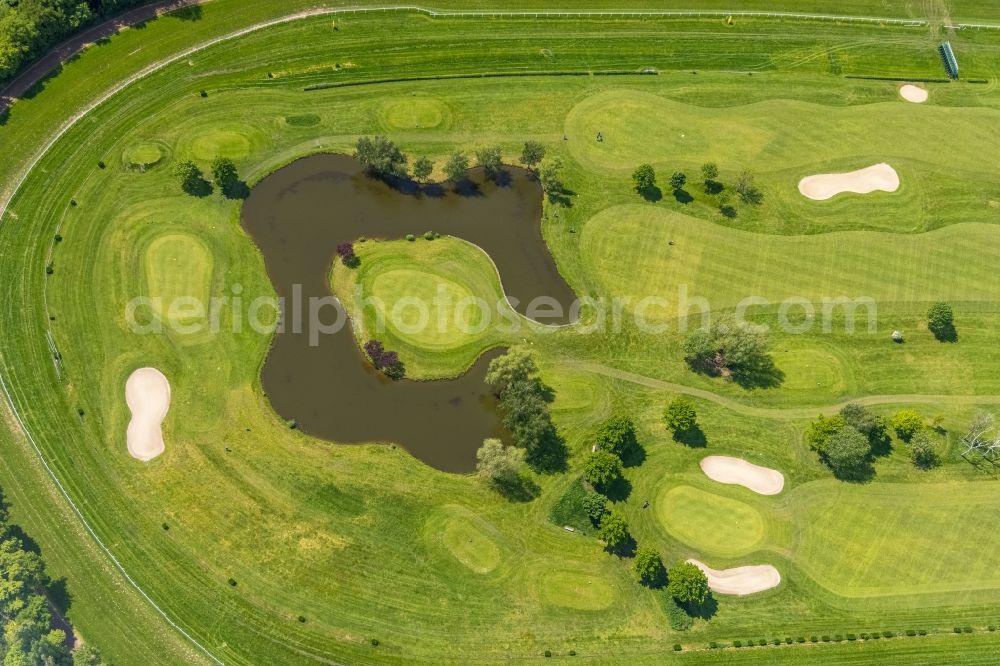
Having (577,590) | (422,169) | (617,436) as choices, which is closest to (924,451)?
(617,436)

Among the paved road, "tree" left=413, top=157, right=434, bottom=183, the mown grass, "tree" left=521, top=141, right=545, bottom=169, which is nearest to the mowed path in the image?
the mown grass

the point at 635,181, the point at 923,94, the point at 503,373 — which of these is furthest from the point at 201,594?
the point at 923,94

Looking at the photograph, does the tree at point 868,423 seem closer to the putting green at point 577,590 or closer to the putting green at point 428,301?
the putting green at point 577,590

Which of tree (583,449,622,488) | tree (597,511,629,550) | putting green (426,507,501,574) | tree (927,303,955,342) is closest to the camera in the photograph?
tree (597,511,629,550)

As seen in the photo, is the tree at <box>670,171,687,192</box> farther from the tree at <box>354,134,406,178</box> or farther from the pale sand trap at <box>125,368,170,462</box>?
the pale sand trap at <box>125,368,170,462</box>

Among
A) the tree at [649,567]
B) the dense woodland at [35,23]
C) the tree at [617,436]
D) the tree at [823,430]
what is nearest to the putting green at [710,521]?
the tree at [649,567]

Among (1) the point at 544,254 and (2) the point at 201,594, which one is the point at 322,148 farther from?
(2) the point at 201,594
